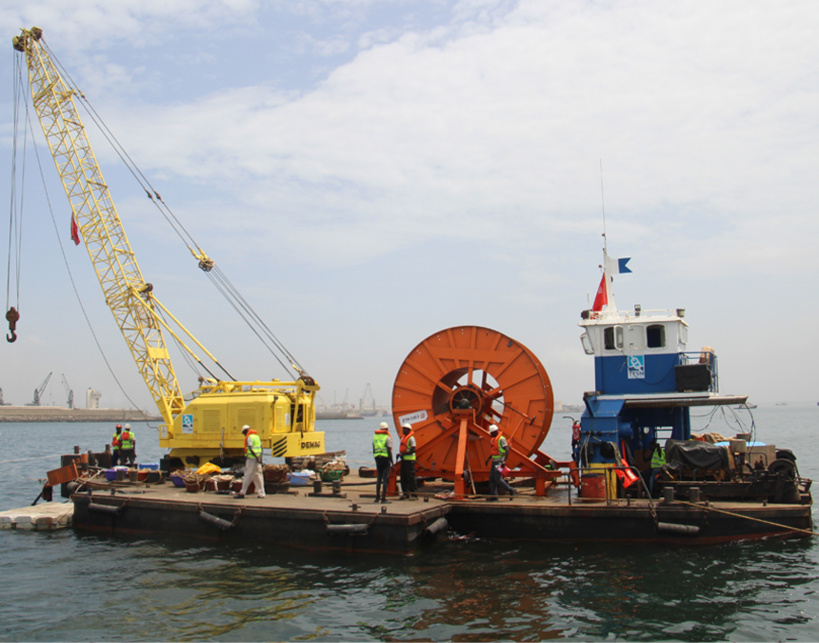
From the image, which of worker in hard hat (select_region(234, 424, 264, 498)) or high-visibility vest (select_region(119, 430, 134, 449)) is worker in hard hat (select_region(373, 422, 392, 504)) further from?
high-visibility vest (select_region(119, 430, 134, 449))

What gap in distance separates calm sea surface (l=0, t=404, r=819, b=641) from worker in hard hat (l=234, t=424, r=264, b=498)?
68.8 inches

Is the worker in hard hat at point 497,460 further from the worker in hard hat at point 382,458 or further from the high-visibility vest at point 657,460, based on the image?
the high-visibility vest at point 657,460

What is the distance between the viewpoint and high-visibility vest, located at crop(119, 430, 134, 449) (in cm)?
2231

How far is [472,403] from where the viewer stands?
16.4m

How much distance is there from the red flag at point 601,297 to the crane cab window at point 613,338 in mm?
1154

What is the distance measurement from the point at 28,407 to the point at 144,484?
567 feet

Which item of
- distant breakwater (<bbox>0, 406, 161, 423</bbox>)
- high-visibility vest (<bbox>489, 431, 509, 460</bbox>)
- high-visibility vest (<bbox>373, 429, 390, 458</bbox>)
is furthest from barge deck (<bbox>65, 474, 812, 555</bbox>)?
distant breakwater (<bbox>0, 406, 161, 423</bbox>)

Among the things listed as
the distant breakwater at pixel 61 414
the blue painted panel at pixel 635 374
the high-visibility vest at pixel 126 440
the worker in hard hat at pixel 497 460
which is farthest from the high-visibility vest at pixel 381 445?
the distant breakwater at pixel 61 414

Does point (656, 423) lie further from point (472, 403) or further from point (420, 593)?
point (420, 593)

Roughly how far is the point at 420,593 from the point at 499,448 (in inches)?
177

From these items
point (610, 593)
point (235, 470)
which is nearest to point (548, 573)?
point (610, 593)

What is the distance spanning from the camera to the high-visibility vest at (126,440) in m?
22.3

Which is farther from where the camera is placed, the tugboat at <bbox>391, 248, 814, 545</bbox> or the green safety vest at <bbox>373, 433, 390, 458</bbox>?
the green safety vest at <bbox>373, 433, 390, 458</bbox>

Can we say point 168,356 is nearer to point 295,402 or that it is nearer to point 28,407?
point 295,402
